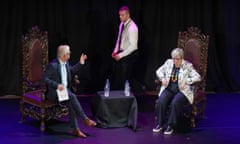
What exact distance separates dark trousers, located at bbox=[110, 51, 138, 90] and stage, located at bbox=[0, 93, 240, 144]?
0.69 meters

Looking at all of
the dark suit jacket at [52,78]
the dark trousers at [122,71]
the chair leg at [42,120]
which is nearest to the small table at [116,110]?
the dark suit jacket at [52,78]

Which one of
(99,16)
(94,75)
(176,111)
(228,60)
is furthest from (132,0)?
(176,111)

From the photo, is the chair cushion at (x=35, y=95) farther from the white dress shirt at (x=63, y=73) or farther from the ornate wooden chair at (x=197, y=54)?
the ornate wooden chair at (x=197, y=54)

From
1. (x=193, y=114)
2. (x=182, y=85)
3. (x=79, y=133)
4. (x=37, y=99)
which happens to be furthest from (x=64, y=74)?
(x=193, y=114)

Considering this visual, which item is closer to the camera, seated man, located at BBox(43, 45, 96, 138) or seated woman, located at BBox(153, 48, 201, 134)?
seated man, located at BBox(43, 45, 96, 138)

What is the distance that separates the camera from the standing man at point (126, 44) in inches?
297

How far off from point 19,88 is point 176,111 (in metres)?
3.16

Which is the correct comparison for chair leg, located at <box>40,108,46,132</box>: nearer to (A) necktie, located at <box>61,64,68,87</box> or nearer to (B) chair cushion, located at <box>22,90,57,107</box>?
(B) chair cushion, located at <box>22,90,57,107</box>

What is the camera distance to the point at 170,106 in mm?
6453

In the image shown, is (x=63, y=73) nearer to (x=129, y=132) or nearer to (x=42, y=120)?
(x=42, y=120)

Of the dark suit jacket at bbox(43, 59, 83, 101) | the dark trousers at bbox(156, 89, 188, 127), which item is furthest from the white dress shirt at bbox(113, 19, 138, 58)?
the dark suit jacket at bbox(43, 59, 83, 101)

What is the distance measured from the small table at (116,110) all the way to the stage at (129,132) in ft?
0.35

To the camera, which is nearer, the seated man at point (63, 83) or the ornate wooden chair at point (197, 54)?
the seated man at point (63, 83)

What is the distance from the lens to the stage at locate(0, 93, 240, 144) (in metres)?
6.11
